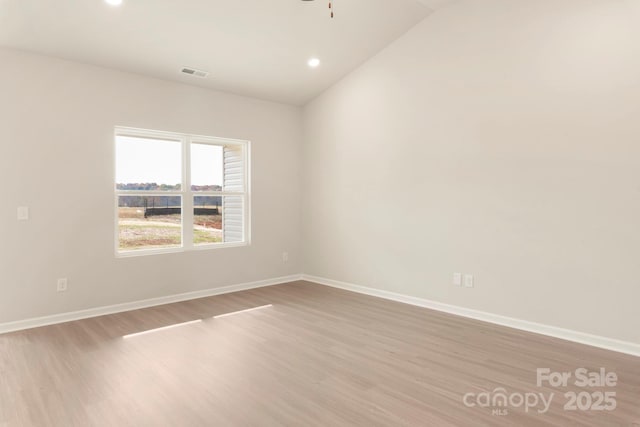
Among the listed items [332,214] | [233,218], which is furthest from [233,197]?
[332,214]

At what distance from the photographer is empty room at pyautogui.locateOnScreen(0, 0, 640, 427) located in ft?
8.22

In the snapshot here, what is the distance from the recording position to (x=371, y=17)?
408cm

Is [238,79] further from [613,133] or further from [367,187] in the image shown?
[613,133]

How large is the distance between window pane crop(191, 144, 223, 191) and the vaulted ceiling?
82 cm

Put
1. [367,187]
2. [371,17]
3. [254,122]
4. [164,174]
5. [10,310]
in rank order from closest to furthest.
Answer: [10,310], [371,17], [164,174], [367,187], [254,122]

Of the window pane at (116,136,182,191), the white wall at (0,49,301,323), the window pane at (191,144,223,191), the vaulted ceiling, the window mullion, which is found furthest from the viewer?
the window pane at (191,144,223,191)

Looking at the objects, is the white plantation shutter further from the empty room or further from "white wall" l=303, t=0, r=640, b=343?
"white wall" l=303, t=0, r=640, b=343

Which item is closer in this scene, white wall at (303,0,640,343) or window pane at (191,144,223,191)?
white wall at (303,0,640,343)

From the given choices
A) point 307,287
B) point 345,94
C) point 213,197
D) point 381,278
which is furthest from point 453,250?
point 213,197

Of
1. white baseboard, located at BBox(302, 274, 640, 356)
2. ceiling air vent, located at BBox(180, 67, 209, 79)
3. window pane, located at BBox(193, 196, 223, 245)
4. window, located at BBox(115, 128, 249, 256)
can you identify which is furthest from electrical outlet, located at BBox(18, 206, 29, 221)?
white baseboard, located at BBox(302, 274, 640, 356)

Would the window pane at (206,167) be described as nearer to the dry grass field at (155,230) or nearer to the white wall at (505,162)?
the dry grass field at (155,230)

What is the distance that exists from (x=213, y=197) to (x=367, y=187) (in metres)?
2.07

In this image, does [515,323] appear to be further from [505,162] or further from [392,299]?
[505,162]

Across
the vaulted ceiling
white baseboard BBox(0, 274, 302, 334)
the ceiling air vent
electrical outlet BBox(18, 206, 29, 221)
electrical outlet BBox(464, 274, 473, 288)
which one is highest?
the vaulted ceiling
